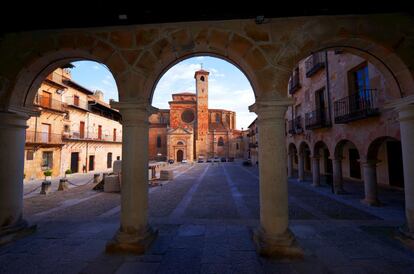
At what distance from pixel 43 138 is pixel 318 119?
20.3 metres

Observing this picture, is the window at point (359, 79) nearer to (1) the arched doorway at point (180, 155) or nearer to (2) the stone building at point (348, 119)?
(2) the stone building at point (348, 119)

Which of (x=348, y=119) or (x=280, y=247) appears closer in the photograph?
(x=280, y=247)

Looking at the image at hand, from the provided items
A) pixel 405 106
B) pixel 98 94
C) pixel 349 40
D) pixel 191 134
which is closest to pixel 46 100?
pixel 98 94

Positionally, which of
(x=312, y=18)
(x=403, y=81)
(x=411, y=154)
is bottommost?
(x=411, y=154)

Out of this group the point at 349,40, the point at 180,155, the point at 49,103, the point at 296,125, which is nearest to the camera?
the point at 349,40

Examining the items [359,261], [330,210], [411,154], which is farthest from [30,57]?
[330,210]

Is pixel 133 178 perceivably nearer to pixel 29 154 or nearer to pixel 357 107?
pixel 357 107

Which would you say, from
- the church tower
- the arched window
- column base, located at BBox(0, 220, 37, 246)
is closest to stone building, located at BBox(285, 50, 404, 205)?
column base, located at BBox(0, 220, 37, 246)

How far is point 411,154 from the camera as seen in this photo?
3.79 metres

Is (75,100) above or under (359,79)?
above

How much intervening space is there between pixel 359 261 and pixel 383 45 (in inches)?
143

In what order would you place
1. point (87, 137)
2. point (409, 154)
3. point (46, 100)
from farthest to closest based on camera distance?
point (87, 137)
point (46, 100)
point (409, 154)

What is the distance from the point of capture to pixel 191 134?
1832 inches

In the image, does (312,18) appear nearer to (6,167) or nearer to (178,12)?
(178,12)
